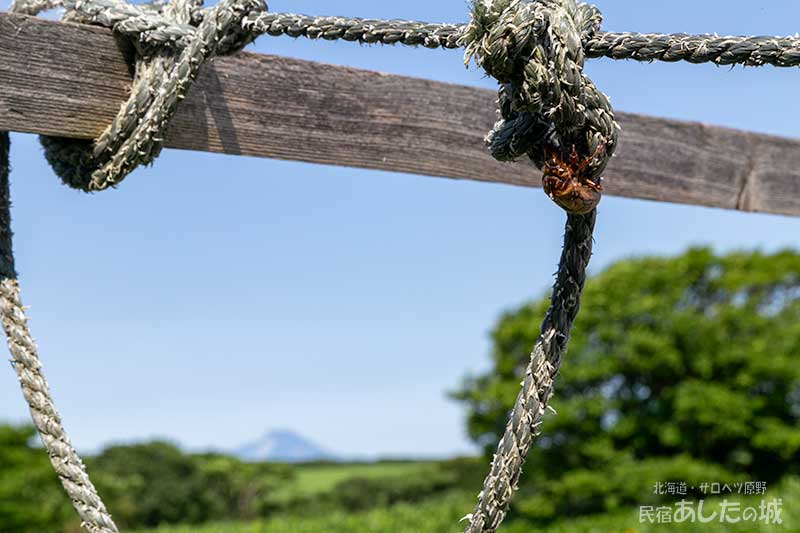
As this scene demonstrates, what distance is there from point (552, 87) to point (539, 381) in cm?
33

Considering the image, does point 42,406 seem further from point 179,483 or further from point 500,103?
point 179,483

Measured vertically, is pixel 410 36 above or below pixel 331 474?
above

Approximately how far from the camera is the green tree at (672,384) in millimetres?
7918

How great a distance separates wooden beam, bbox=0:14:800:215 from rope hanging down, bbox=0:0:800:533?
6 cm

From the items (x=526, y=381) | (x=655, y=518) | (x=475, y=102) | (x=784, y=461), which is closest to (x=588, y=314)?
(x=784, y=461)

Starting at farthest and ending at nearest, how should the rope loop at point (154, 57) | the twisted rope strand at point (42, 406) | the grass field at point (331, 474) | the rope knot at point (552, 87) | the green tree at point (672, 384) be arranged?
the grass field at point (331, 474), the green tree at point (672, 384), the rope loop at point (154, 57), the twisted rope strand at point (42, 406), the rope knot at point (552, 87)

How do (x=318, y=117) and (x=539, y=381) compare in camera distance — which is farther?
(x=318, y=117)

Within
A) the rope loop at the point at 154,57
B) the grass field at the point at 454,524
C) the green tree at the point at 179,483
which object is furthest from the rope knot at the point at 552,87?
the green tree at the point at 179,483

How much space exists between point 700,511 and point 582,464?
13.5 feet

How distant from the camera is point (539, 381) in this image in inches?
38.4

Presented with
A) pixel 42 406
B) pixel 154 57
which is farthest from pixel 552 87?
pixel 42 406

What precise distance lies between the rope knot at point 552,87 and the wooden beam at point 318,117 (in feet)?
1.95

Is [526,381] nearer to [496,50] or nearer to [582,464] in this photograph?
[496,50]

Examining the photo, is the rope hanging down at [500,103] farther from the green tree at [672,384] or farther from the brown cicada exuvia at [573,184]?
the green tree at [672,384]
